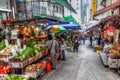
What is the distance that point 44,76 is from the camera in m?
10.2

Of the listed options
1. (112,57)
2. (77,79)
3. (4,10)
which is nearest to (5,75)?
(77,79)

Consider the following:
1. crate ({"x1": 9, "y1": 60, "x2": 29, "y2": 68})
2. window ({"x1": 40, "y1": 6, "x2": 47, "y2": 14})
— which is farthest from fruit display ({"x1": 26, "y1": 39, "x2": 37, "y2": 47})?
window ({"x1": 40, "y1": 6, "x2": 47, "y2": 14})

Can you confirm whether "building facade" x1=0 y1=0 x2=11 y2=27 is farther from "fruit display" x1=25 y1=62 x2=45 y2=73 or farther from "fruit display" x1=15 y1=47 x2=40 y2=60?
"fruit display" x1=25 y1=62 x2=45 y2=73

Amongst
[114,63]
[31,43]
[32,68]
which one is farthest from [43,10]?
[32,68]

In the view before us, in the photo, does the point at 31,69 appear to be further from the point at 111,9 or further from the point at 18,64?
the point at 111,9

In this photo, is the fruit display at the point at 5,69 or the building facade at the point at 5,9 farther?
the building facade at the point at 5,9

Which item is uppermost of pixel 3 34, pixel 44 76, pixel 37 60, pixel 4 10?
pixel 4 10

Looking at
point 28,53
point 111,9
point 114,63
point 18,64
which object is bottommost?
point 114,63

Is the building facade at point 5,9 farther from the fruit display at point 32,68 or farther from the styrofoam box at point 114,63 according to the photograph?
the styrofoam box at point 114,63

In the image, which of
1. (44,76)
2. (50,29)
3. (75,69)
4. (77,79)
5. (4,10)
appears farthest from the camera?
(4,10)

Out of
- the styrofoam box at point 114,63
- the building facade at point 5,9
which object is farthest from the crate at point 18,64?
the building facade at point 5,9

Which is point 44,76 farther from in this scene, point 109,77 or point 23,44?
point 109,77

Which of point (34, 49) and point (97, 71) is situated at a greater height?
point (34, 49)

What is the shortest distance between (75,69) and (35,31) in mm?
3428
